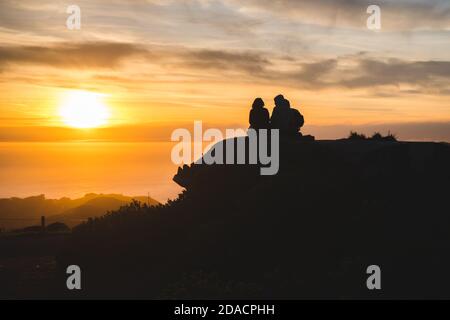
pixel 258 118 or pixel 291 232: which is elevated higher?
pixel 258 118

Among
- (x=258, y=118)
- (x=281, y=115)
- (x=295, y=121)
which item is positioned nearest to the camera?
(x=258, y=118)

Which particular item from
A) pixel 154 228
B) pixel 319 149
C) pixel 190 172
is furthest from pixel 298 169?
pixel 154 228

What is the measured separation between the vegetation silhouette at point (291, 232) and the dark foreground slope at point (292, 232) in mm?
53

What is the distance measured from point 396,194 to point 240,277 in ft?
34.3

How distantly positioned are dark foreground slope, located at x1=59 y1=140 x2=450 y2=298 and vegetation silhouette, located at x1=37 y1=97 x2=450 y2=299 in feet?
0.18

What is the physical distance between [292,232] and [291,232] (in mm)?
46

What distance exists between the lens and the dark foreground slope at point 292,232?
26594 millimetres

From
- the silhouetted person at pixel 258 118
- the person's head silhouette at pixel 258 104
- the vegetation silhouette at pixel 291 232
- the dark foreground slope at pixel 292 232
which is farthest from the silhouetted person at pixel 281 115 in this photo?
the dark foreground slope at pixel 292 232

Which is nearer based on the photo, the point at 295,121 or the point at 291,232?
the point at 291,232

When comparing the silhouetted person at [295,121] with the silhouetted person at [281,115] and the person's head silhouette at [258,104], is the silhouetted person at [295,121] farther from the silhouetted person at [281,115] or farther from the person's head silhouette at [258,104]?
the person's head silhouette at [258,104]

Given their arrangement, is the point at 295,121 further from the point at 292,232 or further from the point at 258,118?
the point at 292,232

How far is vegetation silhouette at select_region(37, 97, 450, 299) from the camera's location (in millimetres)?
26609

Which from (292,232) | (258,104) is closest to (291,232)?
(292,232)

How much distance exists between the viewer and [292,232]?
29.5 meters
